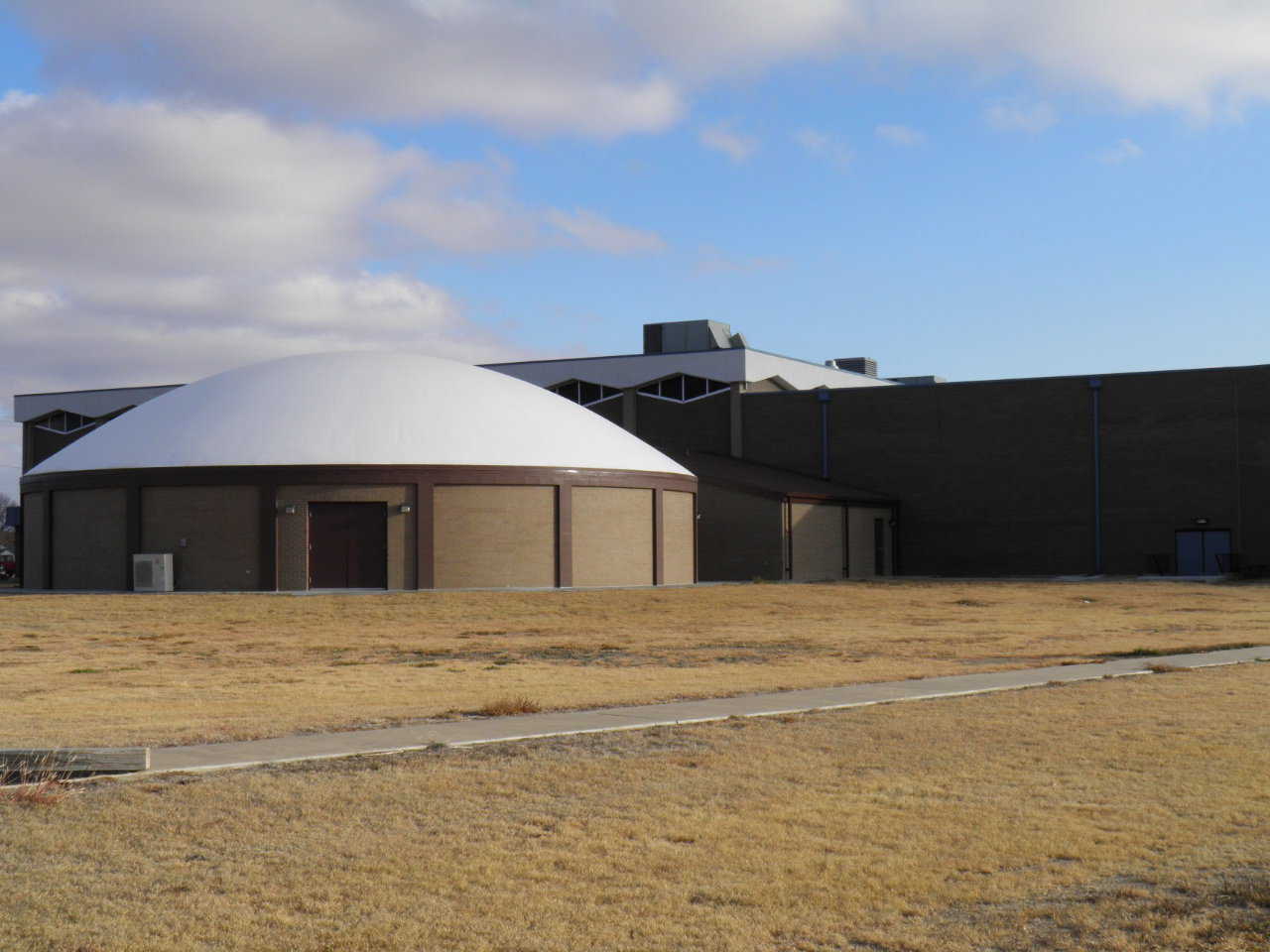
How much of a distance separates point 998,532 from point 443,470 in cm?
2832

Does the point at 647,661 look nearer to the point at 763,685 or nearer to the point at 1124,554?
the point at 763,685

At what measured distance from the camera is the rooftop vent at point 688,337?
76875 mm

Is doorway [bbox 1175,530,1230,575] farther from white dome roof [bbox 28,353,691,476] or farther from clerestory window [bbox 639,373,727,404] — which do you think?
white dome roof [bbox 28,353,691,476]

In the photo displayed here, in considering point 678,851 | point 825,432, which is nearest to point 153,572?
point 825,432

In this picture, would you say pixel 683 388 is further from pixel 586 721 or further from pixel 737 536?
pixel 586 721

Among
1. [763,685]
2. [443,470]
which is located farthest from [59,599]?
[763,685]

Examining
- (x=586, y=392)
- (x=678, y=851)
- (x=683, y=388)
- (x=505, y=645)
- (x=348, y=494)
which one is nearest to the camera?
(x=678, y=851)

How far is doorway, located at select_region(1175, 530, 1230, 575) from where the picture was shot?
59094 millimetres

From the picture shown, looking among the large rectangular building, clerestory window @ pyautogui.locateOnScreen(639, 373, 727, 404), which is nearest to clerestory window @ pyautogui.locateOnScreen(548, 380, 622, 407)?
the large rectangular building

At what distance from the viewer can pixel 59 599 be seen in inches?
1640

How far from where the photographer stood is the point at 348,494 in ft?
147

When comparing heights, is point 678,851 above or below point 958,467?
below

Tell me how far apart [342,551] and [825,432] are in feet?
93.4

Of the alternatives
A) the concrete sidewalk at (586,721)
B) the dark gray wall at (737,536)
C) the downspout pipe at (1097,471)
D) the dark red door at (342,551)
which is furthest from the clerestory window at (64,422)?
the concrete sidewalk at (586,721)
